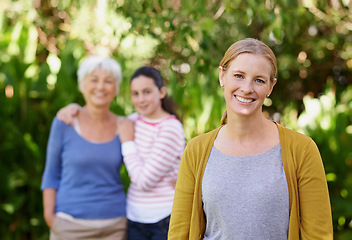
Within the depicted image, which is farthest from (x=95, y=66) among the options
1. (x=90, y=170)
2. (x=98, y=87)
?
(x=90, y=170)

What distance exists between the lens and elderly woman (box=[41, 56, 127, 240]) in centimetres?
269

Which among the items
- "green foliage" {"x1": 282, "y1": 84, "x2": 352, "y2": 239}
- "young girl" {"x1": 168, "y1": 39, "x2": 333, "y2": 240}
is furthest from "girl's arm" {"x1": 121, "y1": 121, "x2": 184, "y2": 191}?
"green foliage" {"x1": 282, "y1": 84, "x2": 352, "y2": 239}

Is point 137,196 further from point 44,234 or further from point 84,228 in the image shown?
point 44,234

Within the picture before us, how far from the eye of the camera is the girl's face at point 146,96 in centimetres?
262

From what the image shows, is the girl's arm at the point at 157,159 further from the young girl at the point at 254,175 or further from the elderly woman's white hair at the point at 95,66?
the young girl at the point at 254,175

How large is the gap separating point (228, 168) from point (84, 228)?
1.28 meters

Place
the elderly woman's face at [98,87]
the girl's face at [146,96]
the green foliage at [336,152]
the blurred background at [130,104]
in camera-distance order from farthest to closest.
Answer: the green foliage at [336,152]
the blurred background at [130,104]
the elderly woman's face at [98,87]
the girl's face at [146,96]

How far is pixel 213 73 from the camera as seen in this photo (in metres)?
4.43

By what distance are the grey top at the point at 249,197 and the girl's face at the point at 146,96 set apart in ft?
3.21

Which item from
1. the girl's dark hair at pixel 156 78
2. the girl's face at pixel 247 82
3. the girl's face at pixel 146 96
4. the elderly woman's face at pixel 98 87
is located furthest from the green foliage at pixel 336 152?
the girl's face at pixel 247 82

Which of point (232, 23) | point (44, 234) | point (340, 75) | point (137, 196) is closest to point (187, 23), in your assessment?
point (232, 23)

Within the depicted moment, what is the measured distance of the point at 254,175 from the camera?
1.65 meters

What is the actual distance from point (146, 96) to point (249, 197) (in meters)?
1.14

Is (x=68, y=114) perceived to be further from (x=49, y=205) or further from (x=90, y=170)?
(x=49, y=205)
